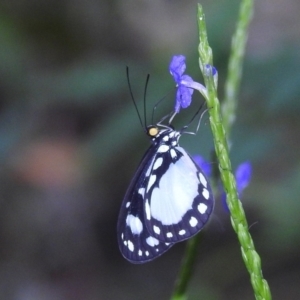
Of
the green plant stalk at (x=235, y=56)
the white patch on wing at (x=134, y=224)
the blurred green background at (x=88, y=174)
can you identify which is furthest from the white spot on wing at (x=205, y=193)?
the blurred green background at (x=88, y=174)

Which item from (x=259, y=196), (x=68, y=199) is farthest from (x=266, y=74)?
(x=68, y=199)

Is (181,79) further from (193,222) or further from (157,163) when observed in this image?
(157,163)

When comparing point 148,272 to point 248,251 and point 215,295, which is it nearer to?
point 215,295

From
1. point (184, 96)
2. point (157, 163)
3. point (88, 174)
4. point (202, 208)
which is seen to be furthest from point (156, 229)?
point (88, 174)

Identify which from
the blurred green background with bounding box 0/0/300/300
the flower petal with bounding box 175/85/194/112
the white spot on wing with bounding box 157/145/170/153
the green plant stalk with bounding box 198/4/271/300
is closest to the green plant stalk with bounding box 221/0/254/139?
the flower petal with bounding box 175/85/194/112

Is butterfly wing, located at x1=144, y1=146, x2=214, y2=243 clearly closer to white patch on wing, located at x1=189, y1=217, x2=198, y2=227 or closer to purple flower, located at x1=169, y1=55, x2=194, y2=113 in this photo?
white patch on wing, located at x1=189, y1=217, x2=198, y2=227
